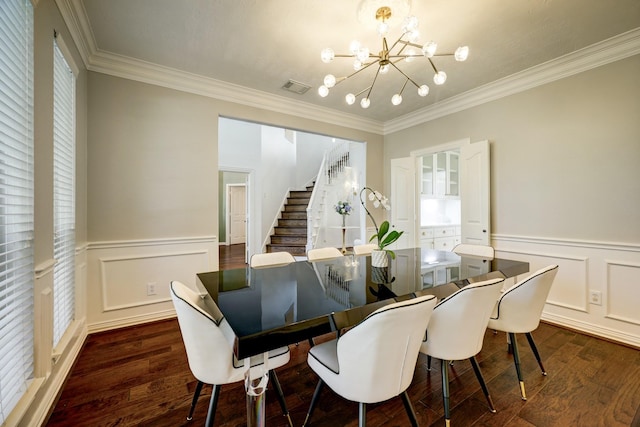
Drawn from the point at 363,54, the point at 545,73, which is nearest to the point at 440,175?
the point at 545,73

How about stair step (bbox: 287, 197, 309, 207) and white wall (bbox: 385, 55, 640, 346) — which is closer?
white wall (bbox: 385, 55, 640, 346)

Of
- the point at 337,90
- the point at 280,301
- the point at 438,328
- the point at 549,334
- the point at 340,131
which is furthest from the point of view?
the point at 340,131

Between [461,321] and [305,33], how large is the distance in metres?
2.36

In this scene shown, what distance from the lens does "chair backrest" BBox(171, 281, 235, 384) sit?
112 centimetres

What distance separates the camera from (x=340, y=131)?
161 inches

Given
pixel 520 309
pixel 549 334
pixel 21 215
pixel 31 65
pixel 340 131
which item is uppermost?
pixel 340 131

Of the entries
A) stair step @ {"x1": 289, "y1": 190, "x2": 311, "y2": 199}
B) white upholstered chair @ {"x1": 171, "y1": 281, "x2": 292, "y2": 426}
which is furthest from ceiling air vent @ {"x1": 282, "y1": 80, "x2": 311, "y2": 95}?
stair step @ {"x1": 289, "y1": 190, "x2": 311, "y2": 199}

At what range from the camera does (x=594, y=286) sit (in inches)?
99.3

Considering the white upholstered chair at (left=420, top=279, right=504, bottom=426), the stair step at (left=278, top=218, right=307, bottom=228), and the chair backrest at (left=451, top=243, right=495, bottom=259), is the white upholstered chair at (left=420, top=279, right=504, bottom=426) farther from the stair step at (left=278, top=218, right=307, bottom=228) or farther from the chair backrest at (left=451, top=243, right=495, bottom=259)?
the stair step at (left=278, top=218, right=307, bottom=228)

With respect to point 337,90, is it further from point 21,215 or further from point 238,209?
point 238,209

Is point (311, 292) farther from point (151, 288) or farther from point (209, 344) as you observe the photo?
point (151, 288)

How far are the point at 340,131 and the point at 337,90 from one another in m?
0.86

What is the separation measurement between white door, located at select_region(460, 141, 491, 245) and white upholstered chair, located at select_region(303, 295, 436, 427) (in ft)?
8.62

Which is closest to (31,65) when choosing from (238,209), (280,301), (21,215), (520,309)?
(21,215)
